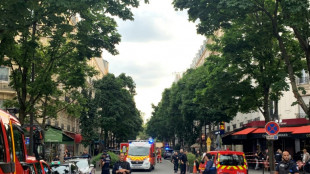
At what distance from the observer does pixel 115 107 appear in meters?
63.7

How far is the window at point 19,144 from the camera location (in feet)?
28.1

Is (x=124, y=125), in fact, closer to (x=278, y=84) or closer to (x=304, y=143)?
(x=304, y=143)

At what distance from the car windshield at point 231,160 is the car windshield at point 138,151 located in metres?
15.7

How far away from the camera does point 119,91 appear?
65.6 meters

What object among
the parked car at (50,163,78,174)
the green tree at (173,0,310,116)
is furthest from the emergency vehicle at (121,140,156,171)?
the green tree at (173,0,310,116)

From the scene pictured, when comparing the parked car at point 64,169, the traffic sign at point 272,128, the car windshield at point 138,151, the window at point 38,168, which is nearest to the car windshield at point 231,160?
the traffic sign at point 272,128

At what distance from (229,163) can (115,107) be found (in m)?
45.0

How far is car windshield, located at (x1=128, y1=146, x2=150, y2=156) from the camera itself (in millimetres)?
34875

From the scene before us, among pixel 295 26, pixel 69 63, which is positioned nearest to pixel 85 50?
pixel 69 63

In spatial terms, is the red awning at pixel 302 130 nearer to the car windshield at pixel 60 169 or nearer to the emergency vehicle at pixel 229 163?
the emergency vehicle at pixel 229 163

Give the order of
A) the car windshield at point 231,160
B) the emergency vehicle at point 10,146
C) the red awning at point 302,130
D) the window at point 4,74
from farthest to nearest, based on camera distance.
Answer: the window at point 4,74 < the red awning at point 302,130 < the car windshield at point 231,160 < the emergency vehicle at point 10,146

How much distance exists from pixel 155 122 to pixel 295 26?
312 feet

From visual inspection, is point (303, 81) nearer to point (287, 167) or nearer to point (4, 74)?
point (4, 74)

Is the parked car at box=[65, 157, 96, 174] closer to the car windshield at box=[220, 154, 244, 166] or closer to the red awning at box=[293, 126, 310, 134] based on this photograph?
the car windshield at box=[220, 154, 244, 166]
